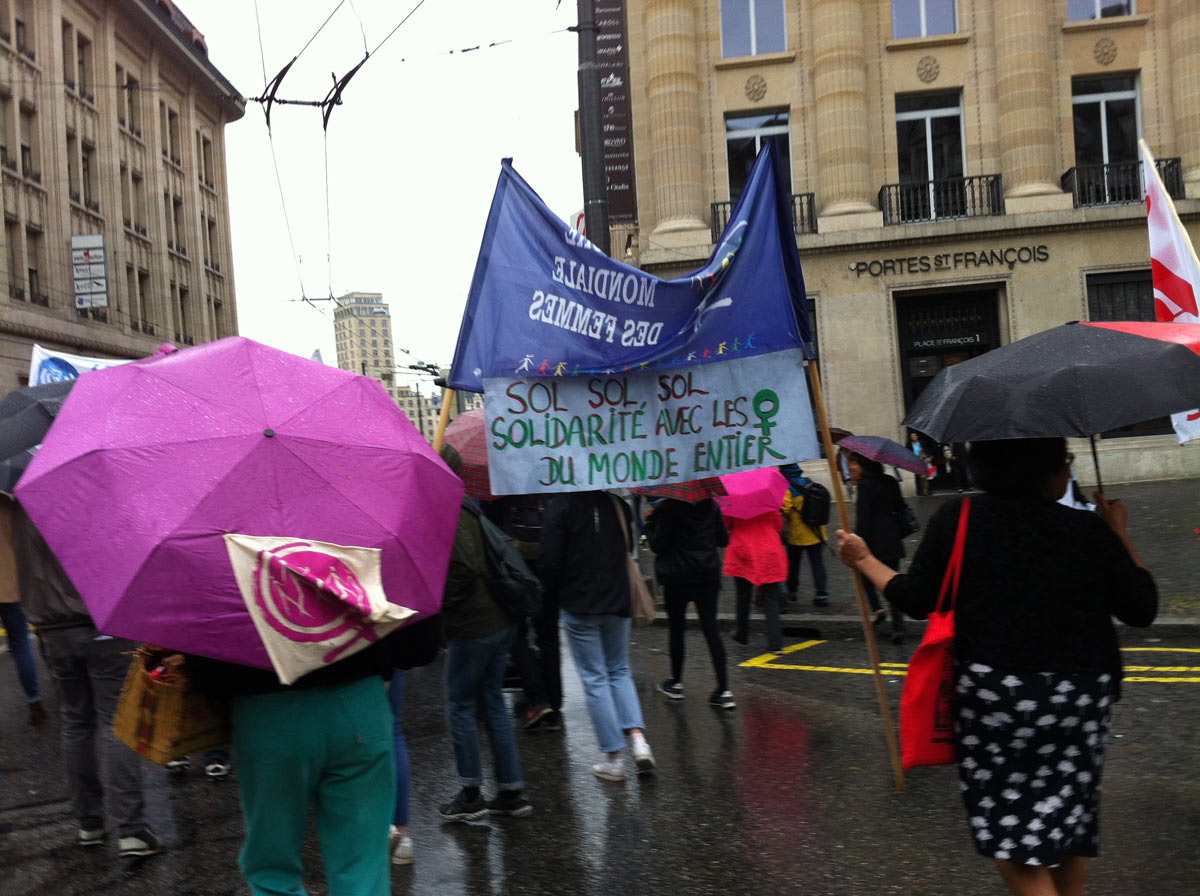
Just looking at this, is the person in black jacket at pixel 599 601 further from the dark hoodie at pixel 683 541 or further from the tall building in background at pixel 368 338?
the tall building in background at pixel 368 338

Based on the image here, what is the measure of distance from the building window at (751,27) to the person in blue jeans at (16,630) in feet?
65.5

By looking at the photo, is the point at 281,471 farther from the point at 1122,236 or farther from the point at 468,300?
the point at 1122,236

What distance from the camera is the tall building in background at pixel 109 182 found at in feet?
106

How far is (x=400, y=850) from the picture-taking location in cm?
495

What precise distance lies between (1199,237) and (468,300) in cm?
2230

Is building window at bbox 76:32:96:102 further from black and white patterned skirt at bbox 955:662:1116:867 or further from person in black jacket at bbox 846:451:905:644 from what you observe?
black and white patterned skirt at bbox 955:662:1116:867

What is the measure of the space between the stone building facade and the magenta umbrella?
69.5ft

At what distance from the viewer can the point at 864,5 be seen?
24.0 m

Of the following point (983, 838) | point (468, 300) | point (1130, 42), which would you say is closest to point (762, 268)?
point (468, 300)

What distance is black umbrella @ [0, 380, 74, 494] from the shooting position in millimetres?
4609

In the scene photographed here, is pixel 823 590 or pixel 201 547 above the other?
pixel 201 547

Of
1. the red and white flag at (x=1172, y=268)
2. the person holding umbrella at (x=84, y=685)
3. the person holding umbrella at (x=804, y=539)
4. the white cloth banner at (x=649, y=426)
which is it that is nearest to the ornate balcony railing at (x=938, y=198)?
the person holding umbrella at (x=804, y=539)

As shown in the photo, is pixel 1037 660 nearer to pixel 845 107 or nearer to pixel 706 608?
pixel 706 608

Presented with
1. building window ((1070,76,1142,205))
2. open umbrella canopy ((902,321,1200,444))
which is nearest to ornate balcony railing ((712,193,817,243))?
building window ((1070,76,1142,205))
